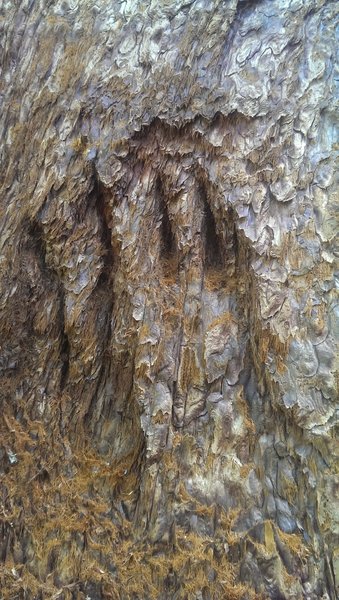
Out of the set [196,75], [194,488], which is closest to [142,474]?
[194,488]

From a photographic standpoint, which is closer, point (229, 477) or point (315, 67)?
point (229, 477)

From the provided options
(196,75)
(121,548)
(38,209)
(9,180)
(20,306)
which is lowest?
(121,548)

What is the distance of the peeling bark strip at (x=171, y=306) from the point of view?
6.97 feet

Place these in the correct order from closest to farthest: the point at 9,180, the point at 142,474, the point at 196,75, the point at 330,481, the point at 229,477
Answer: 1. the point at 330,481
2. the point at 229,477
3. the point at 142,474
4. the point at 196,75
5. the point at 9,180

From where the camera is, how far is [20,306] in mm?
2555

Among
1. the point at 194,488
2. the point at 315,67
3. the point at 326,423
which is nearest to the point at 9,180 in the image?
the point at 315,67

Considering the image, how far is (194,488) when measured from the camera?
86.4 inches

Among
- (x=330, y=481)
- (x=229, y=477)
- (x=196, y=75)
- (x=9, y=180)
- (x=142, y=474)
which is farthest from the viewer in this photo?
(x=9, y=180)

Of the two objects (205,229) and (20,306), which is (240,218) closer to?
(205,229)

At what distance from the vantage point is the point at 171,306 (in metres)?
2.38

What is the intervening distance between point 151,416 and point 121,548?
1.91 ft

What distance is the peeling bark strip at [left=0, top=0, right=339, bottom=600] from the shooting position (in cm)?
212

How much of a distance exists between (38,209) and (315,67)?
145cm

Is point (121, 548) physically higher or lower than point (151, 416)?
lower
